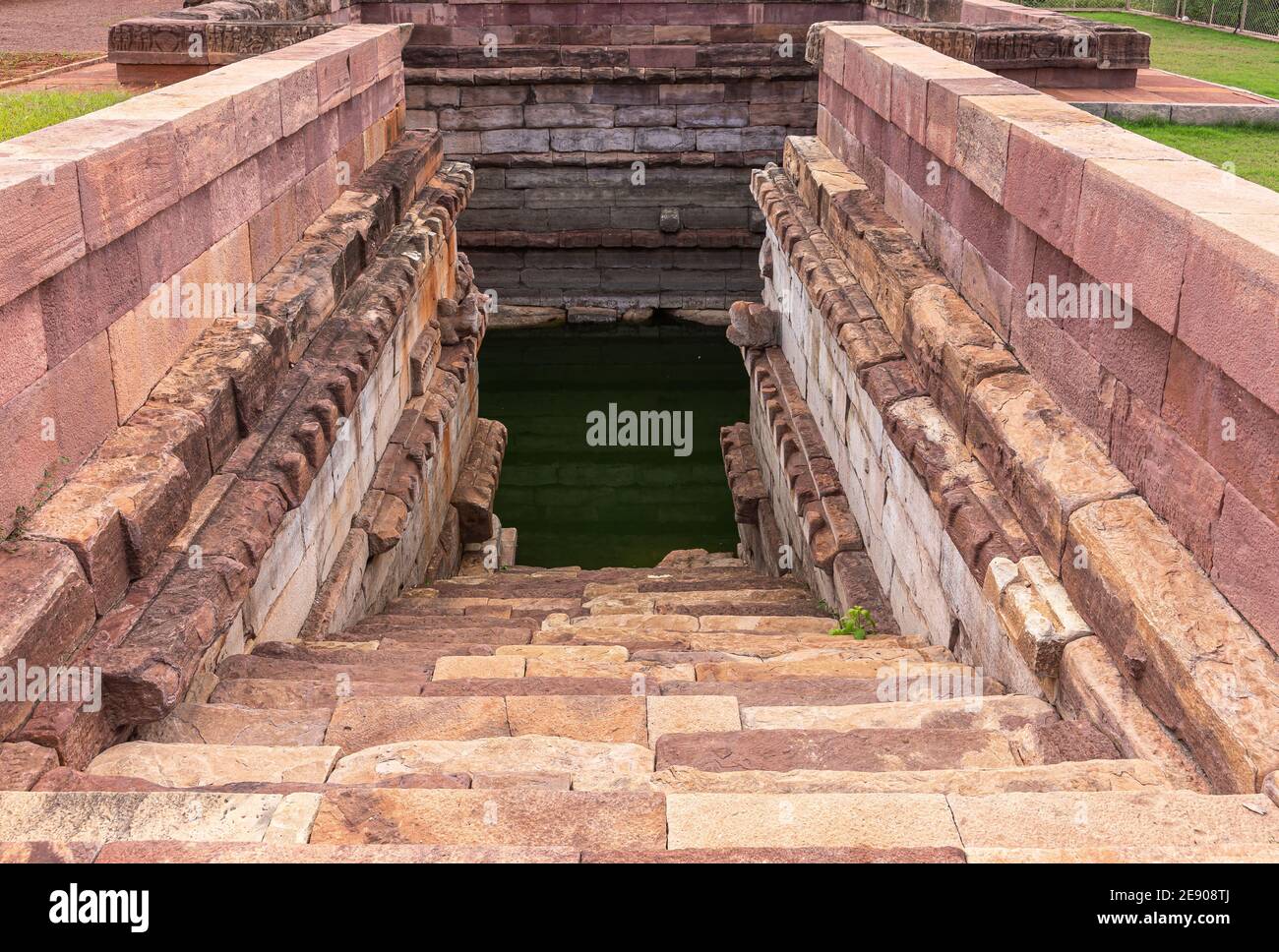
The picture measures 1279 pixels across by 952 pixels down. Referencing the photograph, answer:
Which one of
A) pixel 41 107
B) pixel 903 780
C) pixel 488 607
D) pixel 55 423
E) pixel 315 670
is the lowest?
pixel 488 607

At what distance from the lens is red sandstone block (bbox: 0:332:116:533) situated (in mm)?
3658

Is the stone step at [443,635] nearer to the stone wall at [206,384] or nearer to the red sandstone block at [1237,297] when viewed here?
the stone wall at [206,384]

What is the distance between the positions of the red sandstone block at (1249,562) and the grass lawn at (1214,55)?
872cm

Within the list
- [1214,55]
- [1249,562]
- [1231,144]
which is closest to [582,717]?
[1249,562]

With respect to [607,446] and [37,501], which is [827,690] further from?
[607,446]

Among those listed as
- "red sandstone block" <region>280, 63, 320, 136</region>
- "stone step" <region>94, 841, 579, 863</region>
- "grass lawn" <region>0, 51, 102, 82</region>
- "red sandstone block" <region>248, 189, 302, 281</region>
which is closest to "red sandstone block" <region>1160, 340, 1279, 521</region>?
"stone step" <region>94, 841, 579, 863</region>

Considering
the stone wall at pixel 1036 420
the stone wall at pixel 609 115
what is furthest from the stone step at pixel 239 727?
the stone wall at pixel 609 115

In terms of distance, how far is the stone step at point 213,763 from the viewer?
3.31 meters

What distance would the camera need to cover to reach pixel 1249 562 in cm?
322

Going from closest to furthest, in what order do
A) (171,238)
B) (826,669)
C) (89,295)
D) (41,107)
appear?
(89,295)
(826,669)
(171,238)
(41,107)

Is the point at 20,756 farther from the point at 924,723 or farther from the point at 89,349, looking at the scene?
the point at 924,723

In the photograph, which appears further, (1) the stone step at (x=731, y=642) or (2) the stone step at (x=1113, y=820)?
(1) the stone step at (x=731, y=642)

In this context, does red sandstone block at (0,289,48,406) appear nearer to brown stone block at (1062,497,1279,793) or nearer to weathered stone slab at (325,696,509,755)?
weathered stone slab at (325,696,509,755)

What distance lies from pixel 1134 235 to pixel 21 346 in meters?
3.41
